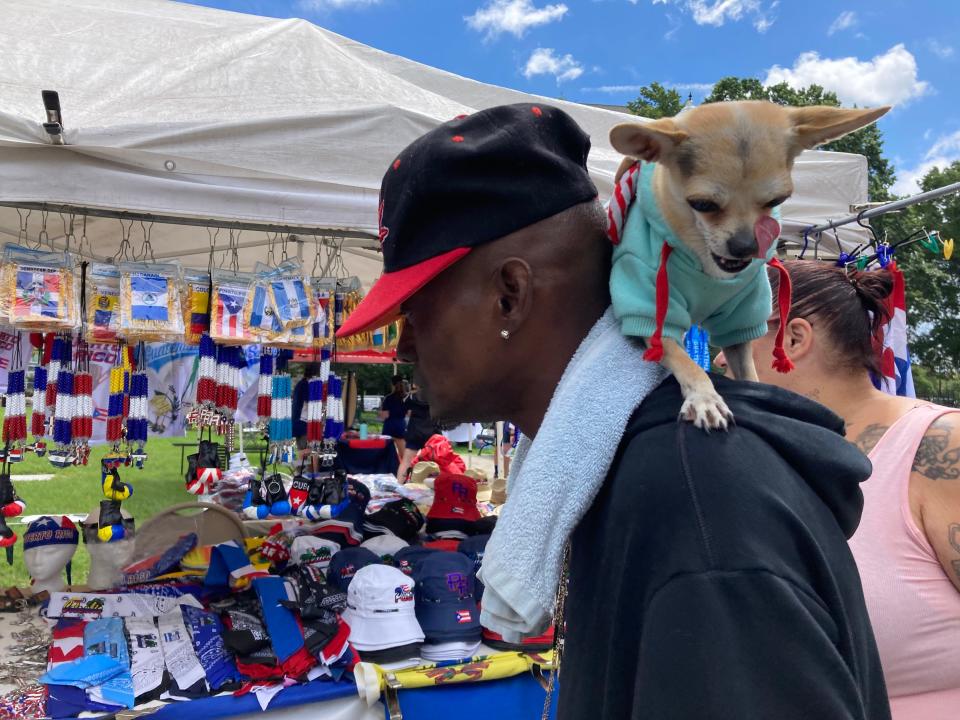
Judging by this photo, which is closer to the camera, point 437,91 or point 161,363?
point 437,91

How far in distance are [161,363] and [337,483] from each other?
99.1 inches

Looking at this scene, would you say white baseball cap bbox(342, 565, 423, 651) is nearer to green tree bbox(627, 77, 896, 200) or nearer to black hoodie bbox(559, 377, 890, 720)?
black hoodie bbox(559, 377, 890, 720)

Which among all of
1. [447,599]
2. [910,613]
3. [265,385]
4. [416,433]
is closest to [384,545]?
[447,599]

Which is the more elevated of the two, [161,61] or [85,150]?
[161,61]

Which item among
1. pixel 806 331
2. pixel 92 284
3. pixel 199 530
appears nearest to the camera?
pixel 806 331

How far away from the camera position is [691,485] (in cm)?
64

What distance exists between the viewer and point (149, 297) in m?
3.13

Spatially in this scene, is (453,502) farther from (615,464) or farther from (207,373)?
(615,464)

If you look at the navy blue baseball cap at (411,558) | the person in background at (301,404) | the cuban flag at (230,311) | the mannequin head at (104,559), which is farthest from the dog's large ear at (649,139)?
the mannequin head at (104,559)

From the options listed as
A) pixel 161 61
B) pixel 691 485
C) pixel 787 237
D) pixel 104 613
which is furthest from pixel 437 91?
pixel 691 485

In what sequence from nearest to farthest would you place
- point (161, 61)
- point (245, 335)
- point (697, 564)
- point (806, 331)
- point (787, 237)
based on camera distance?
1. point (697, 564)
2. point (806, 331)
3. point (161, 61)
4. point (245, 335)
5. point (787, 237)

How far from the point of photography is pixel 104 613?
2959mm

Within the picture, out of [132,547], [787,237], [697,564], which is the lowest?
[132,547]

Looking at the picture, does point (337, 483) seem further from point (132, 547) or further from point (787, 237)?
point (787, 237)
